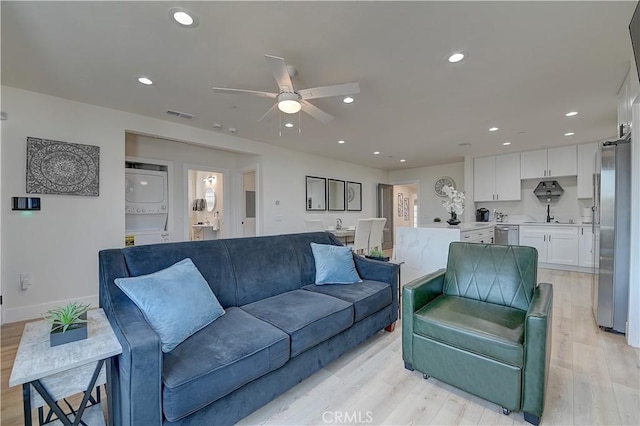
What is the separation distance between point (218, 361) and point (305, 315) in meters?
0.64

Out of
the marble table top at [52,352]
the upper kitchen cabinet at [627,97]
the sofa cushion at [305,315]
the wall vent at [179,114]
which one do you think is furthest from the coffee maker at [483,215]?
the marble table top at [52,352]

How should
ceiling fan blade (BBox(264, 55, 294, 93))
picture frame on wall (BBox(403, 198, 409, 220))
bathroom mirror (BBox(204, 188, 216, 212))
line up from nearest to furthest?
1. ceiling fan blade (BBox(264, 55, 294, 93))
2. bathroom mirror (BBox(204, 188, 216, 212))
3. picture frame on wall (BBox(403, 198, 409, 220))

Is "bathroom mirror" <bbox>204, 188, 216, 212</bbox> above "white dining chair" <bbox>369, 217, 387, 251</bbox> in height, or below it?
above

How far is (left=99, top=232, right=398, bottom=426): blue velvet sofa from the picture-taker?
3.99ft

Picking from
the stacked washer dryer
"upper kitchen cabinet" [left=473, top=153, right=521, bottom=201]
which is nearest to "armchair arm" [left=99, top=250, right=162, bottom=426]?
the stacked washer dryer

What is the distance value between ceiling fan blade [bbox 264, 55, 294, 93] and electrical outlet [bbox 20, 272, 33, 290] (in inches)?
138

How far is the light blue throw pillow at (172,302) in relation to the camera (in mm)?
1471

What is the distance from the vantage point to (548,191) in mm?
5695

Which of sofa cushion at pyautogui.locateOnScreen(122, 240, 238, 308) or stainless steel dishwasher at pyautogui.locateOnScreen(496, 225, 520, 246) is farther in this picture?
stainless steel dishwasher at pyautogui.locateOnScreen(496, 225, 520, 246)

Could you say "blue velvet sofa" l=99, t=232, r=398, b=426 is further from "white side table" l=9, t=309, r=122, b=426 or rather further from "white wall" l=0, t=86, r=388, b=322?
"white wall" l=0, t=86, r=388, b=322

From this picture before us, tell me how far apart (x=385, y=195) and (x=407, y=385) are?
271 inches

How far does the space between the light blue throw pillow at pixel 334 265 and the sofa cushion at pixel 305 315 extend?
0.34m

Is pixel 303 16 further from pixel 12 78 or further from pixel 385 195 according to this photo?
pixel 385 195

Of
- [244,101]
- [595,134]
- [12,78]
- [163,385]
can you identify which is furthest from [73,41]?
[595,134]
